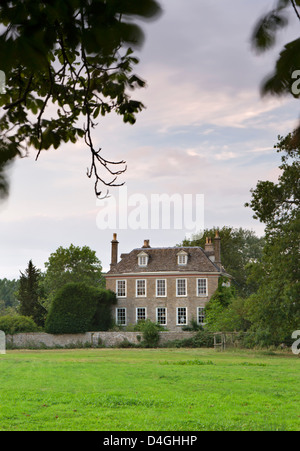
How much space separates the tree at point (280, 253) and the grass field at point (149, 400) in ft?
30.7

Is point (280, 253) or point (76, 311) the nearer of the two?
point (280, 253)

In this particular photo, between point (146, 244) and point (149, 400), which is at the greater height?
point (146, 244)

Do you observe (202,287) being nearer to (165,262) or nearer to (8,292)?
(165,262)

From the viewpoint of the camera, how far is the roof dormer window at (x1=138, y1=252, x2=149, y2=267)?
47750mm

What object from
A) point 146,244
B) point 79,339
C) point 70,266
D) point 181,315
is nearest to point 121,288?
point 146,244

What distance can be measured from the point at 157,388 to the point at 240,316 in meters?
22.6

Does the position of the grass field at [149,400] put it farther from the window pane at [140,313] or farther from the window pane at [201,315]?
the window pane at [140,313]

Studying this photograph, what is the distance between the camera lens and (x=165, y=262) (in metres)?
47.4

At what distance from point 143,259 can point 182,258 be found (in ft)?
11.9

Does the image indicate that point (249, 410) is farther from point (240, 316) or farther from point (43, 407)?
point (240, 316)

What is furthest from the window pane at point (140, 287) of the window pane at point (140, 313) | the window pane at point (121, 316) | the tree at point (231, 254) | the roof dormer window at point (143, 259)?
the tree at point (231, 254)

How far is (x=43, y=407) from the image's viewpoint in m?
10.6

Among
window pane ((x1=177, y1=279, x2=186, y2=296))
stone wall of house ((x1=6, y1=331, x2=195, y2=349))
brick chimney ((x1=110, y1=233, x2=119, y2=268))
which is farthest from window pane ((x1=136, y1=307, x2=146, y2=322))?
stone wall of house ((x1=6, y1=331, x2=195, y2=349))
